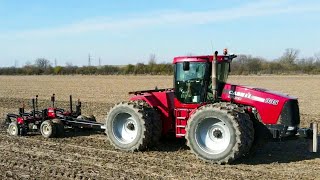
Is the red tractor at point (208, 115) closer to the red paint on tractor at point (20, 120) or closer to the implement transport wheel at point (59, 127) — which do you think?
the implement transport wheel at point (59, 127)

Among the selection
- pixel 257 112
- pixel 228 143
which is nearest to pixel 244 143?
pixel 228 143

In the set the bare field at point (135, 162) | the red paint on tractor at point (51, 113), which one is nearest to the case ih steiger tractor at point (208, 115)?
the bare field at point (135, 162)

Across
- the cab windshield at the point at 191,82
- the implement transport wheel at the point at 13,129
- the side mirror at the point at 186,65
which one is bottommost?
the implement transport wheel at the point at 13,129

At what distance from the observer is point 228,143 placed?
866 cm

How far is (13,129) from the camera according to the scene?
1249 centimetres

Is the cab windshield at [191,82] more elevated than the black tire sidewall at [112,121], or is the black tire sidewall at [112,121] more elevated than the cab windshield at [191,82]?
the cab windshield at [191,82]

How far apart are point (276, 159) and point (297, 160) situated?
0.43 m

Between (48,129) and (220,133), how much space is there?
5342 mm

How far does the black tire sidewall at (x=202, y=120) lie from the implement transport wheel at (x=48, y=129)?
457 cm

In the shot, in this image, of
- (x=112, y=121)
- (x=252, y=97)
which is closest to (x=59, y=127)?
(x=112, y=121)

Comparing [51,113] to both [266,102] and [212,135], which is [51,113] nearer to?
[212,135]

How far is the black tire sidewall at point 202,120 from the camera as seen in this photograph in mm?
8445

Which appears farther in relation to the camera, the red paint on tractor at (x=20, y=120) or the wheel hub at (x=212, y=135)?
the red paint on tractor at (x=20, y=120)

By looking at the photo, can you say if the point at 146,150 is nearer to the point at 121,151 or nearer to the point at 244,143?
the point at 121,151
